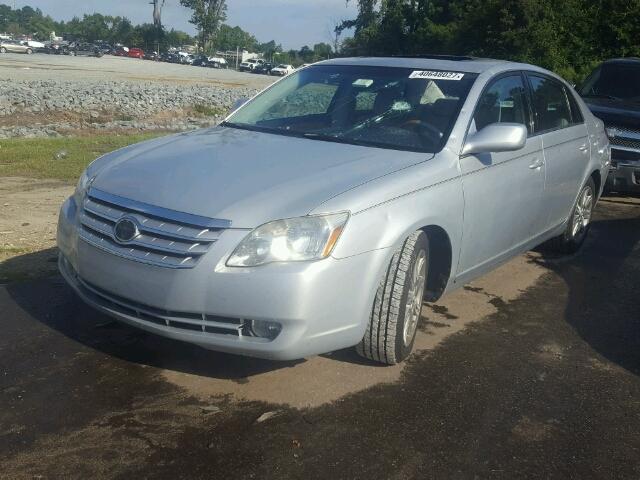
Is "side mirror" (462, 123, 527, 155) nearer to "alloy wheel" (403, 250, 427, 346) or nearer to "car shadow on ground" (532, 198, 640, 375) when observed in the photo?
"alloy wheel" (403, 250, 427, 346)

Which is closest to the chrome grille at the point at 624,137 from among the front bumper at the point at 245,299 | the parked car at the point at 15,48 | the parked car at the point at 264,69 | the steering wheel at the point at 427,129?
the steering wheel at the point at 427,129

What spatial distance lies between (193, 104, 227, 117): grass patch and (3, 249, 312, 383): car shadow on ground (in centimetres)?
1941

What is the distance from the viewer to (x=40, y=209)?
7.84 metres

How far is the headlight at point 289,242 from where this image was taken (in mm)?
3518

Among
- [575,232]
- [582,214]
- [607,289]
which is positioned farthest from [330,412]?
[582,214]

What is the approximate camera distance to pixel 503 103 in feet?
17.3

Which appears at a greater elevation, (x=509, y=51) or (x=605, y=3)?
(x=605, y=3)

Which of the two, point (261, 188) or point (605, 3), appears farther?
point (605, 3)

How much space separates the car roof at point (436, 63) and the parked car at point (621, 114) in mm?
4044

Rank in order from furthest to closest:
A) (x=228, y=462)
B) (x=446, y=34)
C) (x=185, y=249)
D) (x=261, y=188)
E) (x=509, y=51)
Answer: (x=446, y=34) < (x=509, y=51) < (x=261, y=188) < (x=185, y=249) < (x=228, y=462)

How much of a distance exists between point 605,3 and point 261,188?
22.4 metres

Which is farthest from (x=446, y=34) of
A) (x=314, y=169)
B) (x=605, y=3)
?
(x=314, y=169)

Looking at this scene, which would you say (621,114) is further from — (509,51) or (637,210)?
(509,51)

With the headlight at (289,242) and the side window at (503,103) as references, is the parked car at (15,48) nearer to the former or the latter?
the side window at (503,103)
